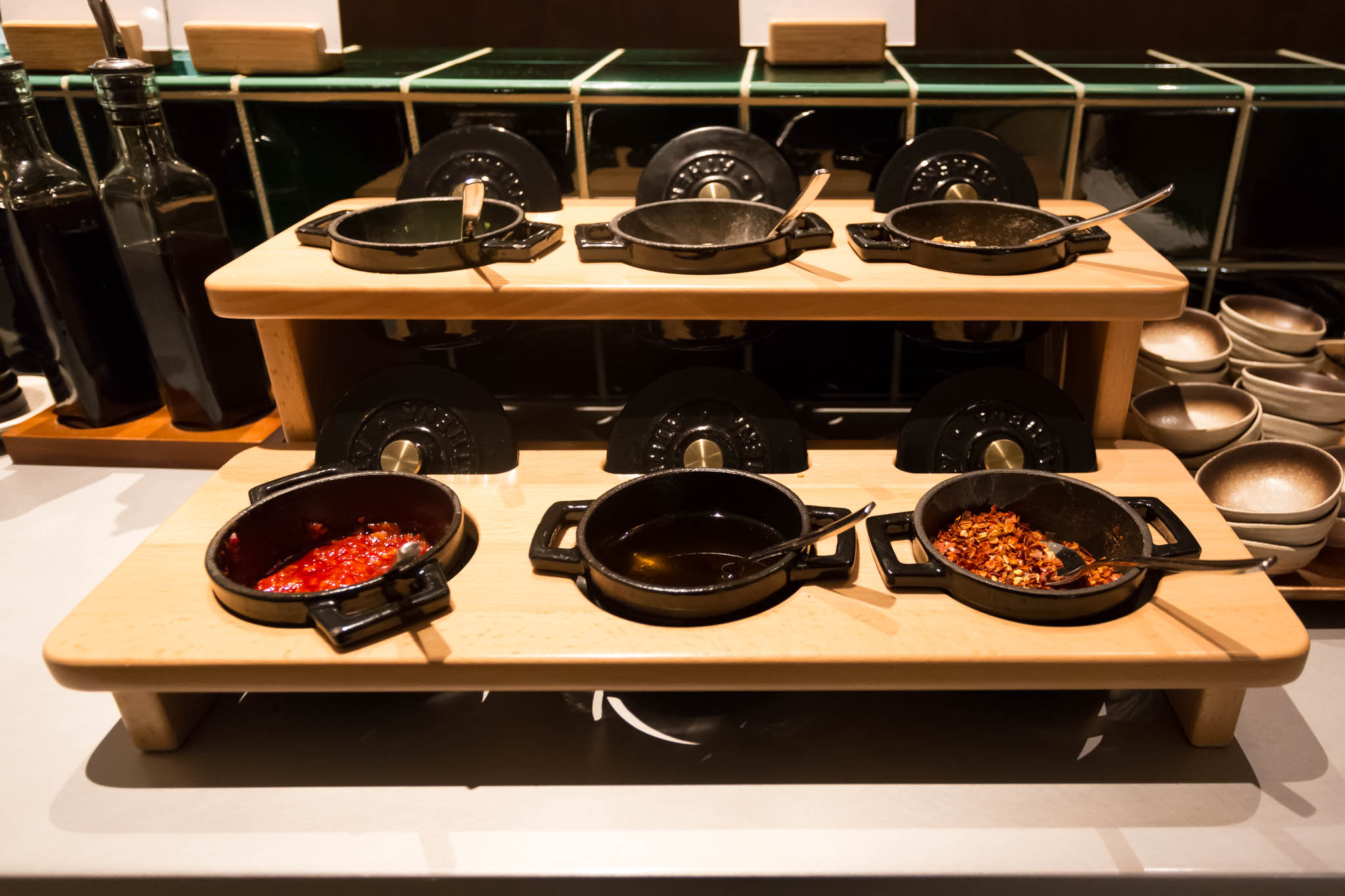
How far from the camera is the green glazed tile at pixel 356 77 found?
1.34 metres

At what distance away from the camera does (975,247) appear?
3.48ft

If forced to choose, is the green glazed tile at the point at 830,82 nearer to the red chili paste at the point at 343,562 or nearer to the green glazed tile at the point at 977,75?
the green glazed tile at the point at 977,75

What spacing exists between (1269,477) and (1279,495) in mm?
26

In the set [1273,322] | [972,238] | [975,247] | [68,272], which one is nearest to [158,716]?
[68,272]

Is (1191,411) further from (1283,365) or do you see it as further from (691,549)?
(691,549)

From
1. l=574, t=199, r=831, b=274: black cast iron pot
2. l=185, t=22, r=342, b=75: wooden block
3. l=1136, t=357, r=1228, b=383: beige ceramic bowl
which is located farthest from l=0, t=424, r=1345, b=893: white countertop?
l=185, t=22, r=342, b=75: wooden block

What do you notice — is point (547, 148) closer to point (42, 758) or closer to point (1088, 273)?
point (1088, 273)

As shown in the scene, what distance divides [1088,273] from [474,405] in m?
0.76

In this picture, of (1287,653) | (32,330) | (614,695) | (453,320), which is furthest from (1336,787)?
(32,330)

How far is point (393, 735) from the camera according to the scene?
0.94m

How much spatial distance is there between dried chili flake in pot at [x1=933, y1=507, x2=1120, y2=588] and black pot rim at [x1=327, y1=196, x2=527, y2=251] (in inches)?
25.4

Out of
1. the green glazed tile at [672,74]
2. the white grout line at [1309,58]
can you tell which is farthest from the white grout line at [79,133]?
the white grout line at [1309,58]

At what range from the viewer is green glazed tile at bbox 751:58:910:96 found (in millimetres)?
1282

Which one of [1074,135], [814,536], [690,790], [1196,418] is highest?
[1074,135]
